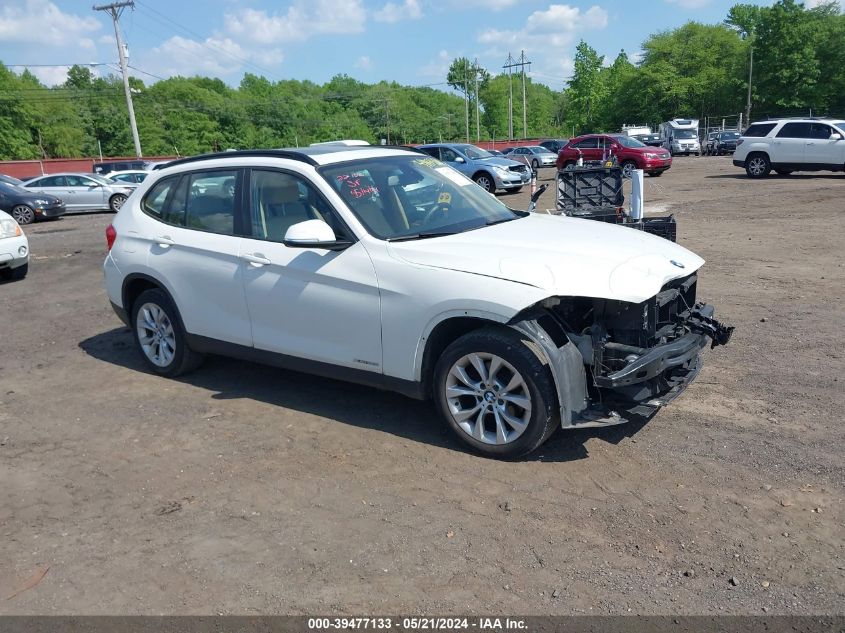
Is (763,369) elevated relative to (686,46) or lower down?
lower down

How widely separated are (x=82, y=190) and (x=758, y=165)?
2243cm

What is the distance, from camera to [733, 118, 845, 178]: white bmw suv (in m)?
21.1

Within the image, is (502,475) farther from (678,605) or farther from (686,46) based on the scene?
(686,46)

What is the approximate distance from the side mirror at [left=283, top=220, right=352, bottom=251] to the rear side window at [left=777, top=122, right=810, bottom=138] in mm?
21131

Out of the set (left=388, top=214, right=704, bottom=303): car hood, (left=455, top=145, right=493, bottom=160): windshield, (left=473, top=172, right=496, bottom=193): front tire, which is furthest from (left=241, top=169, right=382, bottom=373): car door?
(left=455, top=145, right=493, bottom=160): windshield

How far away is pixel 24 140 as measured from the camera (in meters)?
71.6

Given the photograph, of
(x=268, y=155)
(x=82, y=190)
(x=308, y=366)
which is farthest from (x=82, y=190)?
(x=308, y=366)

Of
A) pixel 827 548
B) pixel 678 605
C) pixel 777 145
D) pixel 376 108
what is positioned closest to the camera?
pixel 678 605

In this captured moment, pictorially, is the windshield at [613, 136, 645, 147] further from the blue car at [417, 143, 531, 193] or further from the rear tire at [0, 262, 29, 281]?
the rear tire at [0, 262, 29, 281]

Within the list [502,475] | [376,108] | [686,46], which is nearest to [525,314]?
[502,475]

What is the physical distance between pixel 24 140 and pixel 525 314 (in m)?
80.4

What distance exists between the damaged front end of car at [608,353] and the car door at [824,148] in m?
20.1

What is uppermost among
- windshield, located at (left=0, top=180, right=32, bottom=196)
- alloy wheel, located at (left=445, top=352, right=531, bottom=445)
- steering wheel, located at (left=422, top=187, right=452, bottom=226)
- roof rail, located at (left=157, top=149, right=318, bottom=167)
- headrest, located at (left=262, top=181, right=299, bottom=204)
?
roof rail, located at (left=157, top=149, right=318, bottom=167)

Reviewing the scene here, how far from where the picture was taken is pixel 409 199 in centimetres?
516
